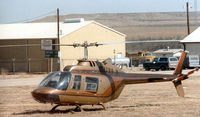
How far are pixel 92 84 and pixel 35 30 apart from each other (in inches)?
1738

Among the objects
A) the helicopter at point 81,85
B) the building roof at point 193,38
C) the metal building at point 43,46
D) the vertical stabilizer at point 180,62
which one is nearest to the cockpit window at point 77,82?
the helicopter at point 81,85

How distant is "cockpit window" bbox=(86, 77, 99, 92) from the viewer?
53.1 ft

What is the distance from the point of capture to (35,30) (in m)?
59.4

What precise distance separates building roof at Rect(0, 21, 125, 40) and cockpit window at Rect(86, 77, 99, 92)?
38277 millimetres

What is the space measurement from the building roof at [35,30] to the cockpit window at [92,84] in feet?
126

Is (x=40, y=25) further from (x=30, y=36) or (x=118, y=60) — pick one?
(x=118, y=60)

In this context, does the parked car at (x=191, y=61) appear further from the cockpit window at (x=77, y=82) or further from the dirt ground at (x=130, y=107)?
the cockpit window at (x=77, y=82)

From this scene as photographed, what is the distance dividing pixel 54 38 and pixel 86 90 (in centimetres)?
3867

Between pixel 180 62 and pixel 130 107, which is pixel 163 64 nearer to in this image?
pixel 180 62

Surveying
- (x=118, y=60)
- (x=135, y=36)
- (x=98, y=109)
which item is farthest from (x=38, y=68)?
(x=135, y=36)

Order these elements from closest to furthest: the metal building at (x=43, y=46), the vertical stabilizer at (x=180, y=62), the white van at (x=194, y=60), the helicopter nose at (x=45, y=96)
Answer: the helicopter nose at (x=45, y=96) < the vertical stabilizer at (x=180, y=62) < the white van at (x=194, y=60) < the metal building at (x=43, y=46)

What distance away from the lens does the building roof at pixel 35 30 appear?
5598cm

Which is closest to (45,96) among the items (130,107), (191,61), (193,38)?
(130,107)

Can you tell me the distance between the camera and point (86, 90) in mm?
16109
